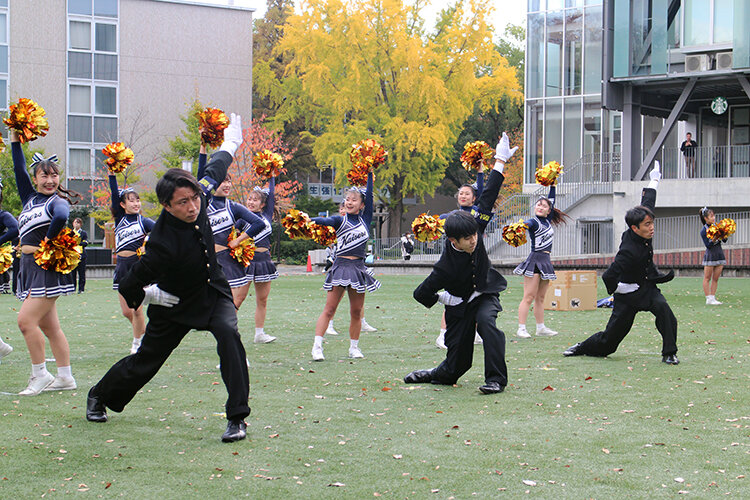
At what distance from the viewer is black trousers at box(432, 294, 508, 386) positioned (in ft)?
25.0

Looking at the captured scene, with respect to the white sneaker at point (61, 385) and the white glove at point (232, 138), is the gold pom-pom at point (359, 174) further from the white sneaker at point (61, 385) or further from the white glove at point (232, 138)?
the white sneaker at point (61, 385)

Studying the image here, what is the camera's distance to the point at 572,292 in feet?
52.6

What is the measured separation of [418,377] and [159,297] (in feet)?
9.83

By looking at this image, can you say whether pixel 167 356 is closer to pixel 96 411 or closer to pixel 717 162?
pixel 96 411

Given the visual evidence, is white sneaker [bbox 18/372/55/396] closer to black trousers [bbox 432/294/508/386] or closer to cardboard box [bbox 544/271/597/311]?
black trousers [bbox 432/294/508/386]

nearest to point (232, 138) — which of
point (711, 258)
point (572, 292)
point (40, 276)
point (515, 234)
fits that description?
point (40, 276)

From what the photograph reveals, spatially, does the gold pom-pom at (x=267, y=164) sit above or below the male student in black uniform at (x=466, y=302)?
above

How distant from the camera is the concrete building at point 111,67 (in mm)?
43844

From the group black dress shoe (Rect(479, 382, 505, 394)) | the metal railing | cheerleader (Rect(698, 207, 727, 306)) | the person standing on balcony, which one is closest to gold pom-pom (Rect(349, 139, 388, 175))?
black dress shoe (Rect(479, 382, 505, 394))

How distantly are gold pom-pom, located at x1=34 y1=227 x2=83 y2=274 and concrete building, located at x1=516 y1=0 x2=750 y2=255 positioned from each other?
27915 mm

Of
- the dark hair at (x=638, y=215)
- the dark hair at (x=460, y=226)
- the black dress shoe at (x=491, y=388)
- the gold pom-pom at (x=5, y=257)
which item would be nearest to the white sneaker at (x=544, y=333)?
the dark hair at (x=638, y=215)

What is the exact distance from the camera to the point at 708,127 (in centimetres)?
3716

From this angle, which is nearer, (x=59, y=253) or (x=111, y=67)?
(x=59, y=253)

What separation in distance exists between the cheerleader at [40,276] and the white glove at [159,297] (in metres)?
1.70
